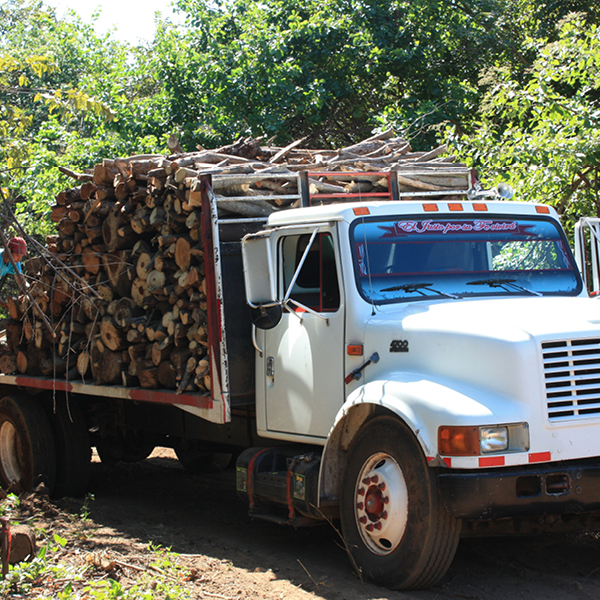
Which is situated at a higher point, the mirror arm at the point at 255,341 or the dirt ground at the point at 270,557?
the mirror arm at the point at 255,341

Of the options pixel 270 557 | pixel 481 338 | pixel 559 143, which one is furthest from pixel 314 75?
pixel 481 338

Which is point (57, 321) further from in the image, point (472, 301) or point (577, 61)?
point (577, 61)

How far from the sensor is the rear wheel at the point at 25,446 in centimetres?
811

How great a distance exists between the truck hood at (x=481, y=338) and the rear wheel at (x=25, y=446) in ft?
14.3

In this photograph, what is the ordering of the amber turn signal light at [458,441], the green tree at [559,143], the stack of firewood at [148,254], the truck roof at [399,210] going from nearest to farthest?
1. the amber turn signal light at [458,441]
2. the truck roof at [399,210]
3. the stack of firewood at [148,254]
4. the green tree at [559,143]

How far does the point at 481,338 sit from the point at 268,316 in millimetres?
1645

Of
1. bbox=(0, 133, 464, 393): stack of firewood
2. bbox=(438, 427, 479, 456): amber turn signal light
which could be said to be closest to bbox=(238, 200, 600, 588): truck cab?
bbox=(438, 427, 479, 456): amber turn signal light

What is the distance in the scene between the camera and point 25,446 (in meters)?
8.20

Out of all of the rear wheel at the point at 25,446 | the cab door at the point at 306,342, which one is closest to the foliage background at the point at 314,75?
the rear wheel at the point at 25,446

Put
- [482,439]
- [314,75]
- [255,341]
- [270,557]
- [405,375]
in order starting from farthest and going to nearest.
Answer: [314,75] → [255,341] → [270,557] → [405,375] → [482,439]

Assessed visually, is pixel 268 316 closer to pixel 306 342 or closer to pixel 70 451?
pixel 306 342

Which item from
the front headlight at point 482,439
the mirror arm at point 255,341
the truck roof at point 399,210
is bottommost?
the front headlight at point 482,439

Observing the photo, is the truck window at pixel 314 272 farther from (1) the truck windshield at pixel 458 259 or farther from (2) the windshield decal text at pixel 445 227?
(2) the windshield decal text at pixel 445 227

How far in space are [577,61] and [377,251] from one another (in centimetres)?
540
